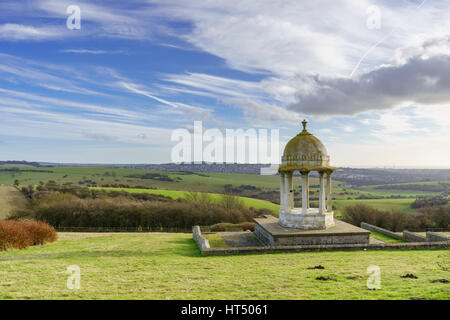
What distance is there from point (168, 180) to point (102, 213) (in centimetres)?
5974

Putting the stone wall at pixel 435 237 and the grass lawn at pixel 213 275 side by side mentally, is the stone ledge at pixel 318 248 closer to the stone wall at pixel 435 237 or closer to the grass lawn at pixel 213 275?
the grass lawn at pixel 213 275

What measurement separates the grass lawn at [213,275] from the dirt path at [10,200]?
44.1 metres

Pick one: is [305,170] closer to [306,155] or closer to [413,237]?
[306,155]

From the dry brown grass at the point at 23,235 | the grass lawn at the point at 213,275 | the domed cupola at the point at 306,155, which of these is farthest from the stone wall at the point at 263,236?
the dry brown grass at the point at 23,235

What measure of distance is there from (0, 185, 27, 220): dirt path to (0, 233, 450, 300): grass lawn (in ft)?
145

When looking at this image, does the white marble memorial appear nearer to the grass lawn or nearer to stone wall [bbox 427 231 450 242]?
the grass lawn

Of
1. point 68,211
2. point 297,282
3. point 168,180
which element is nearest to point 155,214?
point 68,211

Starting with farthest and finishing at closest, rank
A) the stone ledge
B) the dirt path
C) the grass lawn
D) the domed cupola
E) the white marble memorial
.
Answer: the dirt path < the domed cupola < the white marble memorial < the stone ledge < the grass lawn

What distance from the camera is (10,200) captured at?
201 ft

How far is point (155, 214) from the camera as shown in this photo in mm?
49969

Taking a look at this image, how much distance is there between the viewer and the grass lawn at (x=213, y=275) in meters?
10.3

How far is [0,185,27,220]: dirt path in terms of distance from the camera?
5464 cm

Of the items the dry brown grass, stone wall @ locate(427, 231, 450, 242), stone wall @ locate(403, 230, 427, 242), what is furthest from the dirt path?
stone wall @ locate(427, 231, 450, 242)
